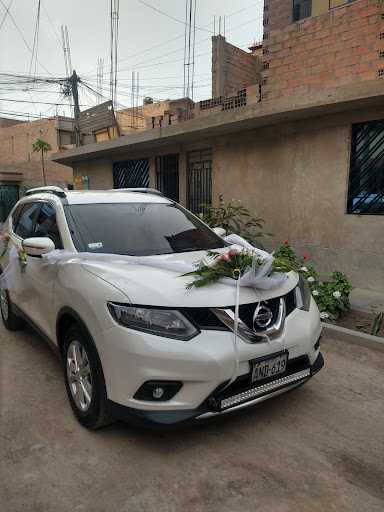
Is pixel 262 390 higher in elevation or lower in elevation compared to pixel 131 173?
lower

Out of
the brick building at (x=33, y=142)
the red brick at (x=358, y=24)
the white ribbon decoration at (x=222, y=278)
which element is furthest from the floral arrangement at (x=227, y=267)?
the brick building at (x=33, y=142)

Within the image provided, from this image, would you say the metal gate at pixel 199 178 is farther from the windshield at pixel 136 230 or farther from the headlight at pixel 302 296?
the headlight at pixel 302 296

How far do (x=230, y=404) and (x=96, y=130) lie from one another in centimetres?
1110

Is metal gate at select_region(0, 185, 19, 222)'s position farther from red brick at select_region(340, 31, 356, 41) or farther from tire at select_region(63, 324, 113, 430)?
tire at select_region(63, 324, 113, 430)

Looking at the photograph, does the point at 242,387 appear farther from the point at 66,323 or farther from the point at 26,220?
the point at 26,220

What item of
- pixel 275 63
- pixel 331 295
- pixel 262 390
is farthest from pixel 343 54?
pixel 262 390

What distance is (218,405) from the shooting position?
212cm

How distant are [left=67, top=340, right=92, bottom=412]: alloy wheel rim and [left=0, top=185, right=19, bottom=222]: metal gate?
19.4m

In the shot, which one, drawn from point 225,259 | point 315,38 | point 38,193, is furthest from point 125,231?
point 315,38

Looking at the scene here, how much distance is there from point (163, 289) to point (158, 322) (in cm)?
20

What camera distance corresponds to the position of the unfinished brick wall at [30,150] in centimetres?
3038

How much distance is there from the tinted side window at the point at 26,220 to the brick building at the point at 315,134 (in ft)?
13.1

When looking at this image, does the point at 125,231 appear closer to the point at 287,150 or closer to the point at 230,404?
the point at 230,404

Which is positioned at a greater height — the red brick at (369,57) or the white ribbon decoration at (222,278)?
the red brick at (369,57)
